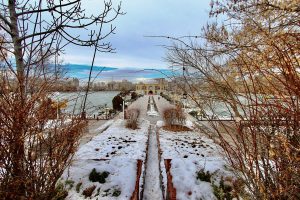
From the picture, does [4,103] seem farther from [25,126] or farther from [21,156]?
[21,156]

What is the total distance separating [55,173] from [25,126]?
0.74 meters

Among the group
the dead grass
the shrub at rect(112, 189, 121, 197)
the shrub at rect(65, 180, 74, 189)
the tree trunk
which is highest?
the tree trunk

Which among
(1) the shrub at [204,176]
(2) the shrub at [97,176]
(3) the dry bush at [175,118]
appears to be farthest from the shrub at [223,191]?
(3) the dry bush at [175,118]

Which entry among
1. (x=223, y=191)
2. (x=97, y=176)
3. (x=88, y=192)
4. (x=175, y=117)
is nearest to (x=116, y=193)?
(x=88, y=192)

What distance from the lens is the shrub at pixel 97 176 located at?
421cm

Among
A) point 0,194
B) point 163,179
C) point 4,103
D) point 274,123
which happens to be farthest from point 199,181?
point 4,103

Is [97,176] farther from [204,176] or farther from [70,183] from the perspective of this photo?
[204,176]

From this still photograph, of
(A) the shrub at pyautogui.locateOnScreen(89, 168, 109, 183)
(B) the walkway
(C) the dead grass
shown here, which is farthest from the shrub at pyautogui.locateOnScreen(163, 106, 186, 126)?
(A) the shrub at pyautogui.locateOnScreen(89, 168, 109, 183)

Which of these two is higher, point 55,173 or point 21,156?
point 21,156

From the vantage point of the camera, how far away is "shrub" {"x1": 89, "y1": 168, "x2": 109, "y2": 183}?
4.21m

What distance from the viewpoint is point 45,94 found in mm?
2623

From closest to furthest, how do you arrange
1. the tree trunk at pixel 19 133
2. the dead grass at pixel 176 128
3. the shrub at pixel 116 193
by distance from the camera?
the tree trunk at pixel 19 133 → the shrub at pixel 116 193 → the dead grass at pixel 176 128

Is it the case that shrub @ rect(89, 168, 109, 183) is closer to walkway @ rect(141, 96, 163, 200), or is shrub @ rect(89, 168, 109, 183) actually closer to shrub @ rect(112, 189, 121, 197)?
shrub @ rect(112, 189, 121, 197)

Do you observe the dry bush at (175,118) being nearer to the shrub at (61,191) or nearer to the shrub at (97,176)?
the shrub at (97,176)
